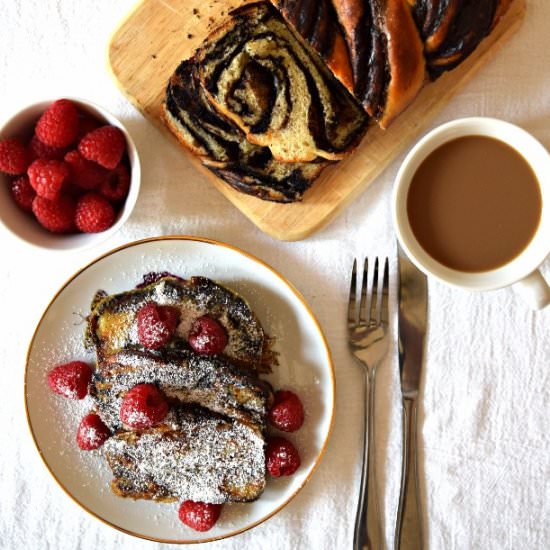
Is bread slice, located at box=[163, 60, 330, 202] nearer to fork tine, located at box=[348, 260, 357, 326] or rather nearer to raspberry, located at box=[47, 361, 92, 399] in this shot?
fork tine, located at box=[348, 260, 357, 326]

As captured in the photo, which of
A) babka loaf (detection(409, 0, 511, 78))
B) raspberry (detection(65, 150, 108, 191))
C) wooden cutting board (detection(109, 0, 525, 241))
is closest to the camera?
babka loaf (detection(409, 0, 511, 78))

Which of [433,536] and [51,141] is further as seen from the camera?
[433,536]

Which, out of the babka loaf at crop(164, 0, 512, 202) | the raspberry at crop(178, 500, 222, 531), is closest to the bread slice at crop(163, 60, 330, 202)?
the babka loaf at crop(164, 0, 512, 202)

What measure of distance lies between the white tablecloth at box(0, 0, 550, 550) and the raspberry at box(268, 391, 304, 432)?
151 millimetres

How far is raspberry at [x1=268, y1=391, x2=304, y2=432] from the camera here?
146cm

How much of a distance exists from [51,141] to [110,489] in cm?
82

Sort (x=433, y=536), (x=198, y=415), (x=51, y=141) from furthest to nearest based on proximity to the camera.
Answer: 1. (x=433, y=536)
2. (x=198, y=415)
3. (x=51, y=141)

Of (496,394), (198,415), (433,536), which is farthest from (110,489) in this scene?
(496,394)

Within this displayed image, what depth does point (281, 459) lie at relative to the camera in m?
1.47

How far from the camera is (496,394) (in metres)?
1.58

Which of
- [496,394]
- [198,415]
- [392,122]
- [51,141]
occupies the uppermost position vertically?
[51,141]

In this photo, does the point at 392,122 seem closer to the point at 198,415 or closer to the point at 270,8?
the point at 270,8

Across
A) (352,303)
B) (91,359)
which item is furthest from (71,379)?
(352,303)

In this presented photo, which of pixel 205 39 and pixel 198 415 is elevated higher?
pixel 205 39
